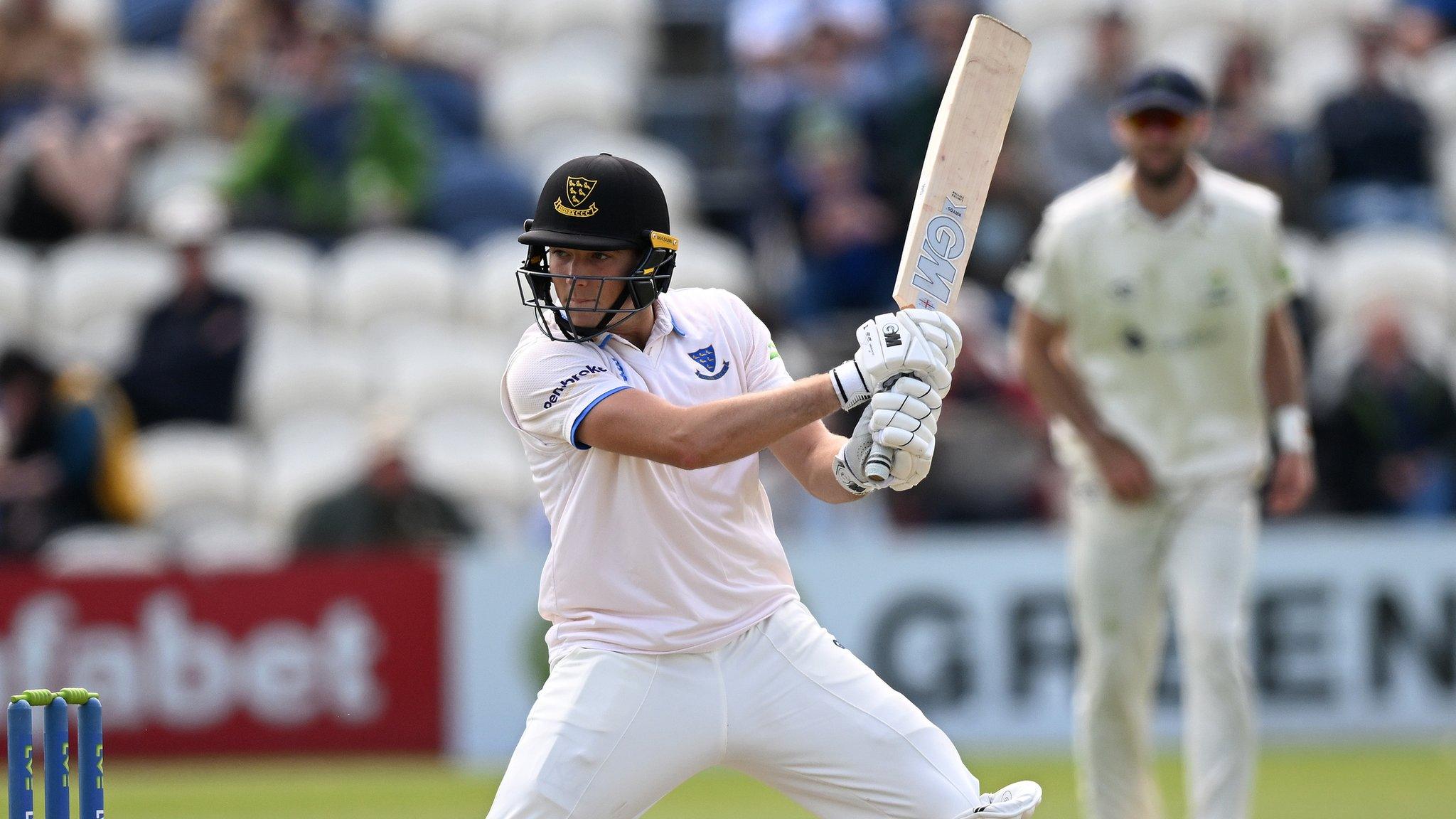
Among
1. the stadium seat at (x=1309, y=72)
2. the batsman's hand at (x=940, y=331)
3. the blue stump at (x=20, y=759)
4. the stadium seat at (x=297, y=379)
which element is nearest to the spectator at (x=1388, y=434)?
the stadium seat at (x=1309, y=72)

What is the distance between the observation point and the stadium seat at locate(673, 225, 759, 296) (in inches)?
397

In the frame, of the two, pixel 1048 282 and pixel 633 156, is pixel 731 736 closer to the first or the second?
pixel 1048 282

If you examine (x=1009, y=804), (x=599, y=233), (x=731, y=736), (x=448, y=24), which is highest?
(x=448, y=24)

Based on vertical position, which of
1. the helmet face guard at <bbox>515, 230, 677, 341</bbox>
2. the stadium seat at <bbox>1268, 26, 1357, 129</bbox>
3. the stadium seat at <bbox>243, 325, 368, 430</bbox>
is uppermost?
the stadium seat at <bbox>1268, 26, 1357, 129</bbox>

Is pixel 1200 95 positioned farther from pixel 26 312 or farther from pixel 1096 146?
pixel 26 312

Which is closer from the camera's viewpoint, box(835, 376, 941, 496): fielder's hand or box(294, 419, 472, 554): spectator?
box(835, 376, 941, 496): fielder's hand

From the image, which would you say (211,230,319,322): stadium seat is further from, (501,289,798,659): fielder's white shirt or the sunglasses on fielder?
(501,289,798,659): fielder's white shirt

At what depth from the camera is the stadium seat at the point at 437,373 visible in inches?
391

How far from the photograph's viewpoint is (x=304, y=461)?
9.57m

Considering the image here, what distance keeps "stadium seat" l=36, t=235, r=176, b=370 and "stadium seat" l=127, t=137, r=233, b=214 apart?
617 mm

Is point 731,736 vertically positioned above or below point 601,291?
below

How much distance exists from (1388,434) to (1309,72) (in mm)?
3488

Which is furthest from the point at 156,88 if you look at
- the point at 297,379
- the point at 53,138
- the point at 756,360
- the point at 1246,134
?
the point at 756,360

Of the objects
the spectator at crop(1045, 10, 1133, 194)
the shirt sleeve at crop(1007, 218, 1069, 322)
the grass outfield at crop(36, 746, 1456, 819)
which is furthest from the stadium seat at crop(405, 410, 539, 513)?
the shirt sleeve at crop(1007, 218, 1069, 322)
